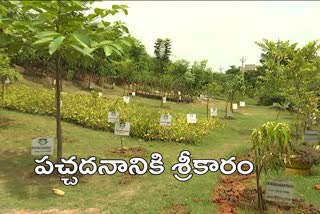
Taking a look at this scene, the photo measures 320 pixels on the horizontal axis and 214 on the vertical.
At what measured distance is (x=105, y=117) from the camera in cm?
1333

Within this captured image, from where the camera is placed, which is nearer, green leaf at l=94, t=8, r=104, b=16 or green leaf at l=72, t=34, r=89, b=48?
green leaf at l=72, t=34, r=89, b=48

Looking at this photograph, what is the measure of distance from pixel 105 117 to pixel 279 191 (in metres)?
8.59

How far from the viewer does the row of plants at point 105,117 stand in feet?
39.6

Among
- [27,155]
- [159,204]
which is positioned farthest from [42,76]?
[159,204]

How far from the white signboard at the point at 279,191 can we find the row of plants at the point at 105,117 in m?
5.15

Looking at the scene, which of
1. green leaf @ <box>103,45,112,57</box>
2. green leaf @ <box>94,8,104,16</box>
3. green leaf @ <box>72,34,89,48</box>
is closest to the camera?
green leaf @ <box>72,34,89,48</box>

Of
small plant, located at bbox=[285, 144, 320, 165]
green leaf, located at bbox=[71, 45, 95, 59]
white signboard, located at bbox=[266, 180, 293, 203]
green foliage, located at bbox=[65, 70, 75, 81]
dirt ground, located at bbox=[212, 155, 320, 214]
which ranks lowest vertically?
dirt ground, located at bbox=[212, 155, 320, 214]

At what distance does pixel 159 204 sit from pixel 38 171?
3093 millimetres

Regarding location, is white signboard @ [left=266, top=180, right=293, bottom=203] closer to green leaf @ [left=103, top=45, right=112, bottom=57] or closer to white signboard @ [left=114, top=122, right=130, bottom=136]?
green leaf @ [left=103, top=45, right=112, bottom=57]

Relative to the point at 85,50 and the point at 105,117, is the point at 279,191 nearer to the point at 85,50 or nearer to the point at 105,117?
the point at 85,50

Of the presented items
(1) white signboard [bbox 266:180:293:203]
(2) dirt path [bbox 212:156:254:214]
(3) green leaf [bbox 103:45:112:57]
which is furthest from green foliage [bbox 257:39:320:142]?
(3) green leaf [bbox 103:45:112:57]

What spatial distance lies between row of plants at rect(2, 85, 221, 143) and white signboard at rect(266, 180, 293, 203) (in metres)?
5.15

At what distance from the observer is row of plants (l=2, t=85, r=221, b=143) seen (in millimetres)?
12062

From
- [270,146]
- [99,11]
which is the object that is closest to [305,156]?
[270,146]
